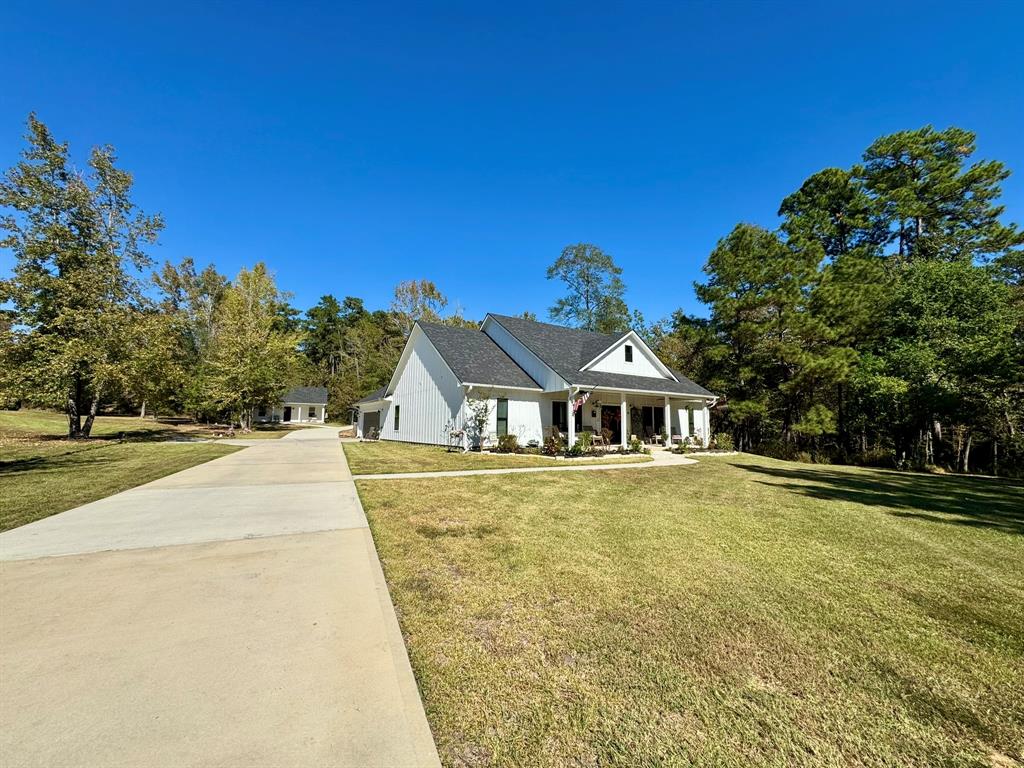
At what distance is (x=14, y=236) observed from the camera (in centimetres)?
1927

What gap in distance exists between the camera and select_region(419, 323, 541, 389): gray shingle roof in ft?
54.8

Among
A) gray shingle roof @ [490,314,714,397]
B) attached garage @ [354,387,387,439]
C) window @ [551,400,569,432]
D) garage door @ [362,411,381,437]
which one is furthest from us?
garage door @ [362,411,381,437]

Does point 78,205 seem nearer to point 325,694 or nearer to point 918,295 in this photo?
point 325,694

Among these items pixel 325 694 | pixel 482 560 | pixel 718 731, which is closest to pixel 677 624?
pixel 718 731

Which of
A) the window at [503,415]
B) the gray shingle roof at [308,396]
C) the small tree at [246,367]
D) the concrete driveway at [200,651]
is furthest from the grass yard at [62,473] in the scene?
the gray shingle roof at [308,396]

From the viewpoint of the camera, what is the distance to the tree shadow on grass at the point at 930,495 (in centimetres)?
669

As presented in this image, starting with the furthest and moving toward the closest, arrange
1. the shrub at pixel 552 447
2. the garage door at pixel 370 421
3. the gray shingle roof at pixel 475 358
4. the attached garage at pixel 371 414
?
the garage door at pixel 370 421
the attached garage at pixel 371 414
the gray shingle roof at pixel 475 358
the shrub at pixel 552 447

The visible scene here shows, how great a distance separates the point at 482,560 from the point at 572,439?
1165 cm

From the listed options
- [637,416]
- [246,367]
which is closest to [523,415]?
[637,416]

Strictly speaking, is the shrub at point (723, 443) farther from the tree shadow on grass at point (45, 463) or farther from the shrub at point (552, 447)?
the tree shadow on grass at point (45, 463)

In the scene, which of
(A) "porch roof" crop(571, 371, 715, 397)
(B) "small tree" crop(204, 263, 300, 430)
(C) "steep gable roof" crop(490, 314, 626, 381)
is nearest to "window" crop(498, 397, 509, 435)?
(C) "steep gable roof" crop(490, 314, 626, 381)

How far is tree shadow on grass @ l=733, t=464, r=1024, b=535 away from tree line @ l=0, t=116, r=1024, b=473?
596 cm

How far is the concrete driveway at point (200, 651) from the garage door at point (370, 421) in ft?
77.5

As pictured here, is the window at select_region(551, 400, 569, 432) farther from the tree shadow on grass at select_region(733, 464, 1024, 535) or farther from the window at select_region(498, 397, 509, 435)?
the tree shadow on grass at select_region(733, 464, 1024, 535)
